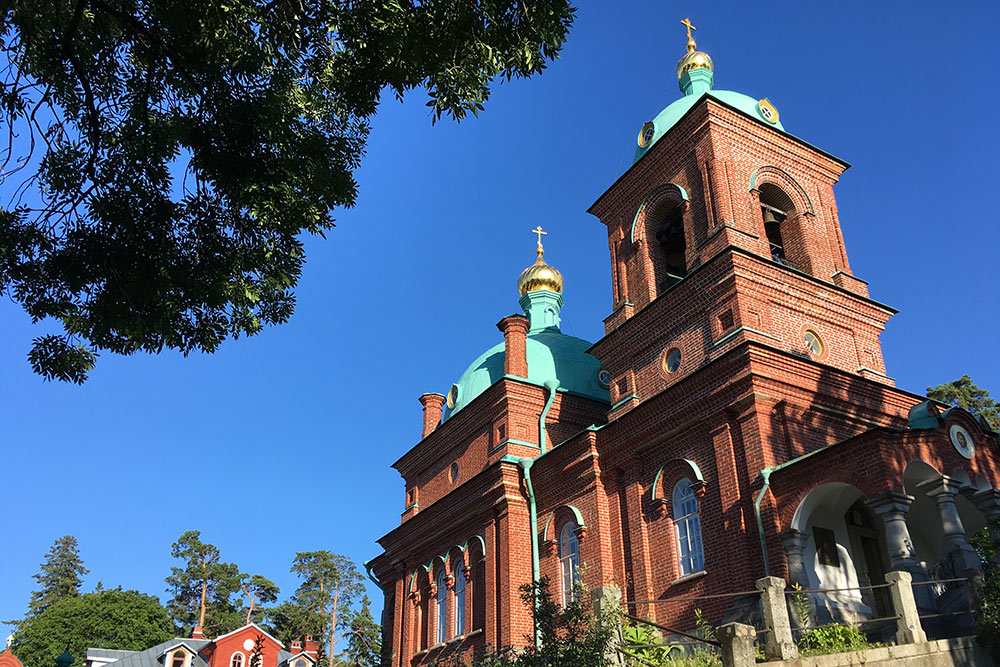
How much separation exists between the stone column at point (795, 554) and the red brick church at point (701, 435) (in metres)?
0.03

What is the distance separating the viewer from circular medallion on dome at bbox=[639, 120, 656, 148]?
64.5 ft

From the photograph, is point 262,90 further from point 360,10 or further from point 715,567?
point 715,567

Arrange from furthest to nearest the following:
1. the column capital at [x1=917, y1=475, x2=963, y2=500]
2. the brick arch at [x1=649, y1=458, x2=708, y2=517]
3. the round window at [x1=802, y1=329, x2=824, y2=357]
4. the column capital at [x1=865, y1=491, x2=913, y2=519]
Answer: the round window at [x1=802, y1=329, x2=824, y2=357]
the brick arch at [x1=649, y1=458, x2=708, y2=517]
the column capital at [x1=917, y1=475, x2=963, y2=500]
the column capital at [x1=865, y1=491, x2=913, y2=519]

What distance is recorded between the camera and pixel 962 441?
12805mm

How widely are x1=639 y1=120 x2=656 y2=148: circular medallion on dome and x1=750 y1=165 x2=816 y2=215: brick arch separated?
2846 mm

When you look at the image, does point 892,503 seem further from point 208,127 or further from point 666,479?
point 208,127

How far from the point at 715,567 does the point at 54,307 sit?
10.5 meters

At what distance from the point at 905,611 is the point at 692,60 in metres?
15.2

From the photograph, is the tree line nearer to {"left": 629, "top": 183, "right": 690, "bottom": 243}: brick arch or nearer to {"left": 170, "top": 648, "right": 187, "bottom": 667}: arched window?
{"left": 170, "top": 648, "right": 187, "bottom": 667}: arched window

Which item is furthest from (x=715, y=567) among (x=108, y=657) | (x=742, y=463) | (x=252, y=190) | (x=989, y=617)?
(x=108, y=657)

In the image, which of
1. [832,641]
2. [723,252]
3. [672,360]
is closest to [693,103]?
[723,252]

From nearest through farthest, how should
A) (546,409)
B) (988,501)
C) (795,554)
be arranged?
1. (795,554)
2. (988,501)
3. (546,409)

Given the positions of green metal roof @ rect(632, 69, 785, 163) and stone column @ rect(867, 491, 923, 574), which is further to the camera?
green metal roof @ rect(632, 69, 785, 163)

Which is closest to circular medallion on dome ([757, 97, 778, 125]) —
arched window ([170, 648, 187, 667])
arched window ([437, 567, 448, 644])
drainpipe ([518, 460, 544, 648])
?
drainpipe ([518, 460, 544, 648])
